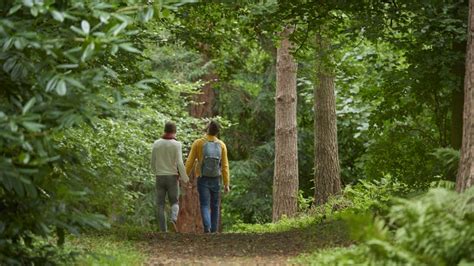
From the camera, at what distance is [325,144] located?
19516mm

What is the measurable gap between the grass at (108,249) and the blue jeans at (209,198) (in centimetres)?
354

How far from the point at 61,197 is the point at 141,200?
785 inches

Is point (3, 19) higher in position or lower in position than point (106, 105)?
higher

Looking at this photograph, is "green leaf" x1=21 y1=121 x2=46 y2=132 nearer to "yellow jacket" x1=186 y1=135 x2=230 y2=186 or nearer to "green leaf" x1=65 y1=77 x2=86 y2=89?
"green leaf" x1=65 y1=77 x2=86 y2=89

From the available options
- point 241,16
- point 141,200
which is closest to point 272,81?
point 141,200

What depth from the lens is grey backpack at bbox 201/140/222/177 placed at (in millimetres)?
15883

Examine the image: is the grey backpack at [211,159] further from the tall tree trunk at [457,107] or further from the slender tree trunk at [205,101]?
the slender tree trunk at [205,101]

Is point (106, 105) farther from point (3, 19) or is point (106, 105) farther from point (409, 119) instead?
point (409, 119)

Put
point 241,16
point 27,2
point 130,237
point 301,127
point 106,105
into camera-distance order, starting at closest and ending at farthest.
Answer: point 27,2 → point 106,105 → point 130,237 → point 241,16 → point 301,127

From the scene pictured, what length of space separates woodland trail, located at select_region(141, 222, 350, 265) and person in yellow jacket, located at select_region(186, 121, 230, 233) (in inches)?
97.7

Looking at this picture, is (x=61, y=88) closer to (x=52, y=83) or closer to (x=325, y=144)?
(x=52, y=83)

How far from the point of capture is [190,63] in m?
28.3

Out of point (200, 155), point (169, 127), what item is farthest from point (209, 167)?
point (169, 127)

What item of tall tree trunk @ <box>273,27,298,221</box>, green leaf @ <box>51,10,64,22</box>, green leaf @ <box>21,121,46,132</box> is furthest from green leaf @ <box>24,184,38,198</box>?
tall tree trunk @ <box>273,27,298,221</box>
